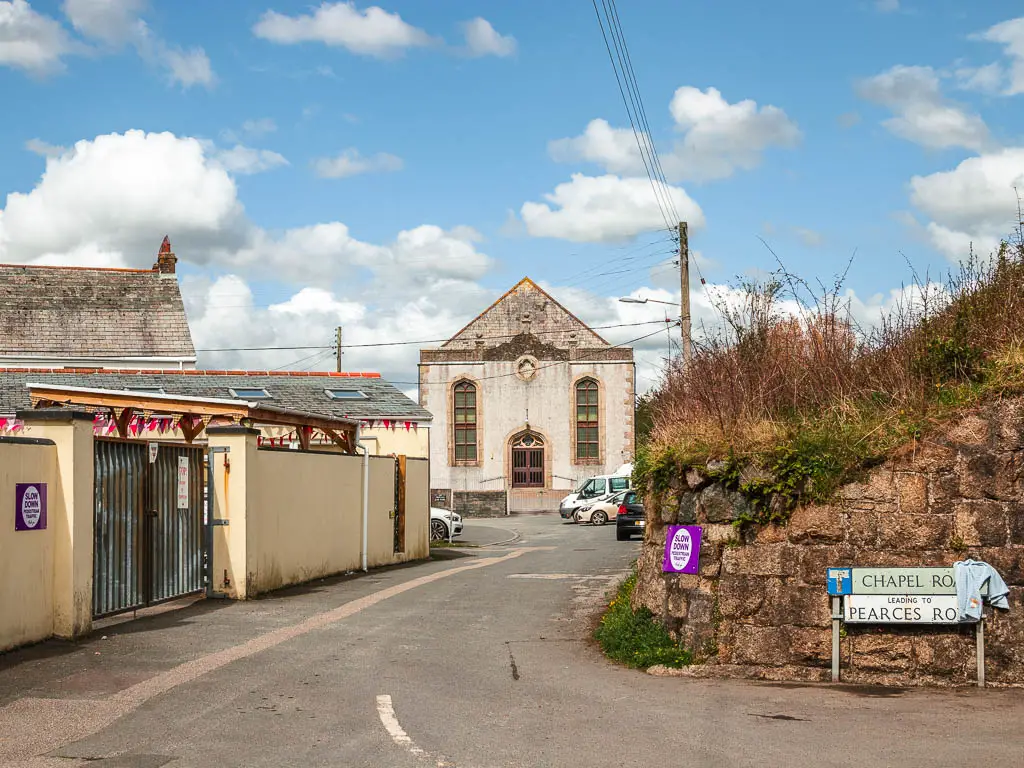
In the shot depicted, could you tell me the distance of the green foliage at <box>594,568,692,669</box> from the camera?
9.90m

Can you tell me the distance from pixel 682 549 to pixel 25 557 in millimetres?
6070

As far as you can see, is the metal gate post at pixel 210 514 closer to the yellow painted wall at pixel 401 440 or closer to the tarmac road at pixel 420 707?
the tarmac road at pixel 420 707

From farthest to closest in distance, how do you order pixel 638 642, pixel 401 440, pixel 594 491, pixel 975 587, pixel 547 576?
pixel 594 491
pixel 401 440
pixel 547 576
pixel 638 642
pixel 975 587

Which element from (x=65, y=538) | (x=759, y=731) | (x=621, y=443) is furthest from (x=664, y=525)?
(x=621, y=443)

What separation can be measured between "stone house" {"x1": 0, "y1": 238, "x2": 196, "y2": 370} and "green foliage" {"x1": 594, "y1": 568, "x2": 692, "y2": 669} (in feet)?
100

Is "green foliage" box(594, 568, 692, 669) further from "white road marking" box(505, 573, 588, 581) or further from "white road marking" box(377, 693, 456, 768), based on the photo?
"white road marking" box(505, 573, 588, 581)

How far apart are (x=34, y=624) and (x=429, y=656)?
373 centimetres

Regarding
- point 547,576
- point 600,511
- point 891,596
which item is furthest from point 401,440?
point 891,596

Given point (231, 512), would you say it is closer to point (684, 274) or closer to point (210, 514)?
point (210, 514)

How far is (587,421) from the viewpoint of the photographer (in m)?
55.2

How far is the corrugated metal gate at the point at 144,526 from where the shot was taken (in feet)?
38.0

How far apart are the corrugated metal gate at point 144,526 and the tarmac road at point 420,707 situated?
605 millimetres

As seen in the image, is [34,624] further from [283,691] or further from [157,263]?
[157,263]

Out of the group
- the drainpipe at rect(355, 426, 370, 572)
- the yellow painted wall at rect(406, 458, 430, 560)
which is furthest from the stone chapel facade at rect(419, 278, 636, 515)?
the drainpipe at rect(355, 426, 370, 572)
